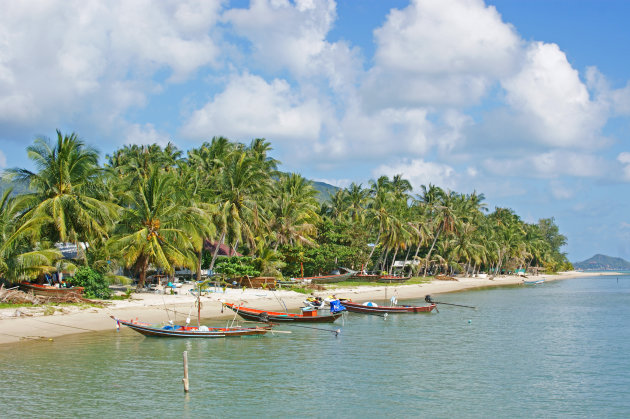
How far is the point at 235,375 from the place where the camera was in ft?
61.6

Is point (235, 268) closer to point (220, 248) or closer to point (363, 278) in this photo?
point (220, 248)

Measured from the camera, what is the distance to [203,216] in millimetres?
36750

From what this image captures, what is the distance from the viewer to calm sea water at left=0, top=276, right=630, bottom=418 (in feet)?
50.8

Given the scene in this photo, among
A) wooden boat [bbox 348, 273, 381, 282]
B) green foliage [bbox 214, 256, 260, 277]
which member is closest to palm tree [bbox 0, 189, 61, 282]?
green foliage [bbox 214, 256, 260, 277]

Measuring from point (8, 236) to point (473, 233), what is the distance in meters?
70.1

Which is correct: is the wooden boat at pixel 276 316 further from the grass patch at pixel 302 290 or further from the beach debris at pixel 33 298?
the grass patch at pixel 302 290

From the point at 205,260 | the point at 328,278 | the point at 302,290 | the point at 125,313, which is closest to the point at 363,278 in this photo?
the point at 328,278

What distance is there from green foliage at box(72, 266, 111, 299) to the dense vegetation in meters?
0.23

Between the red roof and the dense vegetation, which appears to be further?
the red roof

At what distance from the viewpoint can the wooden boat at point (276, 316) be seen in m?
29.4

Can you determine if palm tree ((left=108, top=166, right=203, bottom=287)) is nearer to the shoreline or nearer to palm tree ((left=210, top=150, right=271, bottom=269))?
the shoreline

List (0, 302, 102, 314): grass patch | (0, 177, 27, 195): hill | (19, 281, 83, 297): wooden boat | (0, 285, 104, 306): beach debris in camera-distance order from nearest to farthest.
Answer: (0, 302, 102, 314): grass patch, (0, 285, 104, 306): beach debris, (19, 281, 83, 297): wooden boat, (0, 177, 27, 195): hill

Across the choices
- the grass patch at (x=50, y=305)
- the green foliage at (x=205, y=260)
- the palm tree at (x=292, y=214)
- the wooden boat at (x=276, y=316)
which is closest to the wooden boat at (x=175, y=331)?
the wooden boat at (x=276, y=316)

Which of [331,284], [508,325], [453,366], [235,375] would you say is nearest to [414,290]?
[331,284]
